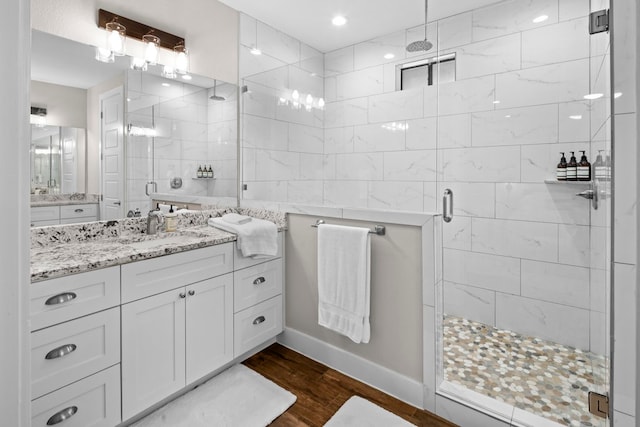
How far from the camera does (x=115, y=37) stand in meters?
2.02

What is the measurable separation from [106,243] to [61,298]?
57cm

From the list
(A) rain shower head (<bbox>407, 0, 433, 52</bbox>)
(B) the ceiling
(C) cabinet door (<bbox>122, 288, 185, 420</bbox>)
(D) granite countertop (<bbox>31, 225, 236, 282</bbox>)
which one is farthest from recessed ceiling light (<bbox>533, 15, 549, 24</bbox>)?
(C) cabinet door (<bbox>122, 288, 185, 420</bbox>)

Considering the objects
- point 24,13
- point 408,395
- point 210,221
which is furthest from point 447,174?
point 24,13

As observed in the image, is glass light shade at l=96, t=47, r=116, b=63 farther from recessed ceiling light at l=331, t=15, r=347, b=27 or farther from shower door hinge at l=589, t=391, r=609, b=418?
shower door hinge at l=589, t=391, r=609, b=418

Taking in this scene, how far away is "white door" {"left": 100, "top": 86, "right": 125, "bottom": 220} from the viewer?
6.46ft

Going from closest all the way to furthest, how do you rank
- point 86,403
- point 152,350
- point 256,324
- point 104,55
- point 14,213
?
point 14,213 < point 86,403 < point 152,350 < point 104,55 < point 256,324

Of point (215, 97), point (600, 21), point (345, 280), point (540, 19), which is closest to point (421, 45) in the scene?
point (540, 19)

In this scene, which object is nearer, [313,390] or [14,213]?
[14,213]

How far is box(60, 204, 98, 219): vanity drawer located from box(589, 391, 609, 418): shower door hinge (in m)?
2.57

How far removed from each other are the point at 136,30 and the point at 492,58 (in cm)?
254

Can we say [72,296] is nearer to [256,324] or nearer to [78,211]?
[78,211]

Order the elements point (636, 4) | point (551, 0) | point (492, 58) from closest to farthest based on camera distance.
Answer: point (636, 4)
point (551, 0)
point (492, 58)

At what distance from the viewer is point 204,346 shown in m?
1.89

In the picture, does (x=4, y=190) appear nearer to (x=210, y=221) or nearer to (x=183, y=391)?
(x=183, y=391)
